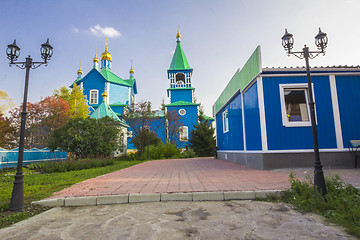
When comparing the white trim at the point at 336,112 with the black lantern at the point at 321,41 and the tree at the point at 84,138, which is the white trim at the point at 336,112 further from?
the tree at the point at 84,138

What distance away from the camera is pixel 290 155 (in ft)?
25.1

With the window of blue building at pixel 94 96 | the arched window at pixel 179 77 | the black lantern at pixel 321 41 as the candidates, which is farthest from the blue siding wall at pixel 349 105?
the window of blue building at pixel 94 96

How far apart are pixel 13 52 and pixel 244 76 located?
8.35 m

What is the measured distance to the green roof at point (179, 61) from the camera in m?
34.1

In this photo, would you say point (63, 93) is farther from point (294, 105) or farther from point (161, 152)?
point (294, 105)

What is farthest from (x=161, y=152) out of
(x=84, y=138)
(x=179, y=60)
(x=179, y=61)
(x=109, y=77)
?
(x=109, y=77)

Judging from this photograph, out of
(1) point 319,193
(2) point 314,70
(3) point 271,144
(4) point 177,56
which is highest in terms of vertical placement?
(4) point 177,56

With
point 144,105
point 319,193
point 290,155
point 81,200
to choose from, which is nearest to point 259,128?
point 290,155

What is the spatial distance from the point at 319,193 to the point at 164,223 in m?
2.72

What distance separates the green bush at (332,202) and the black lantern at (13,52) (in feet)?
20.3

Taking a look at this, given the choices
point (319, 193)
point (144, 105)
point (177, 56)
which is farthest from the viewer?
point (177, 56)

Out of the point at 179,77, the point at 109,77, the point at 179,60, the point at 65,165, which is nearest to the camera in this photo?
the point at 65,165

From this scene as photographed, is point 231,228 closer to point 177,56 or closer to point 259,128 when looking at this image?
point 259,128

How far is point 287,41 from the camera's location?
4.75 metres
